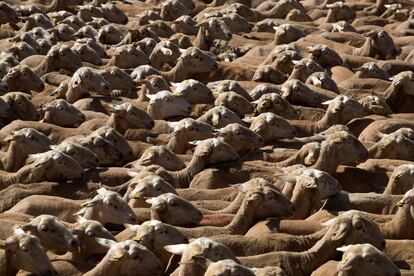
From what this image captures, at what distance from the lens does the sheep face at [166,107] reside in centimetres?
2014

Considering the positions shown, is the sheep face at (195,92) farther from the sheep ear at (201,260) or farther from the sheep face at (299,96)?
the sheep ear at (201,260)

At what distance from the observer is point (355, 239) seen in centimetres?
1361

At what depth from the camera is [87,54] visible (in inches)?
936

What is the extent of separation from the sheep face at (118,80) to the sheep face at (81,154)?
4822mm

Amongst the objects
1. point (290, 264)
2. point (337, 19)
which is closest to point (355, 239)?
point (290, 264)

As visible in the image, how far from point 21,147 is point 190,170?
2.23 meters

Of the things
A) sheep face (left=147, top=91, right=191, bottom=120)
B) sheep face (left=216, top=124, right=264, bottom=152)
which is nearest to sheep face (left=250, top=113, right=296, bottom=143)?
sheep face (left=216, top=124, right=264, bottom=152)

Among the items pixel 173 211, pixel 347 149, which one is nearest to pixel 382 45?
pixel 347 149

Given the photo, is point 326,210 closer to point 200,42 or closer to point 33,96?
point 33,96

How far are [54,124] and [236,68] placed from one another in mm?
4797

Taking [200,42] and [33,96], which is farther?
[200,42]

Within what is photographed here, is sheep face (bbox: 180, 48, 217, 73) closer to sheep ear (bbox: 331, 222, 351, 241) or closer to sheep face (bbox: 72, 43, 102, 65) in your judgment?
sheep face (bbox: 72, 43, 102, 65)

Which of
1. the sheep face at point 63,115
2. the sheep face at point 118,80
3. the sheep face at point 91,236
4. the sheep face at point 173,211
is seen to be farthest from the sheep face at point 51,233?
Answer: the sheep face at point 118,80

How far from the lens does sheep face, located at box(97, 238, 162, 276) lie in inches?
500
